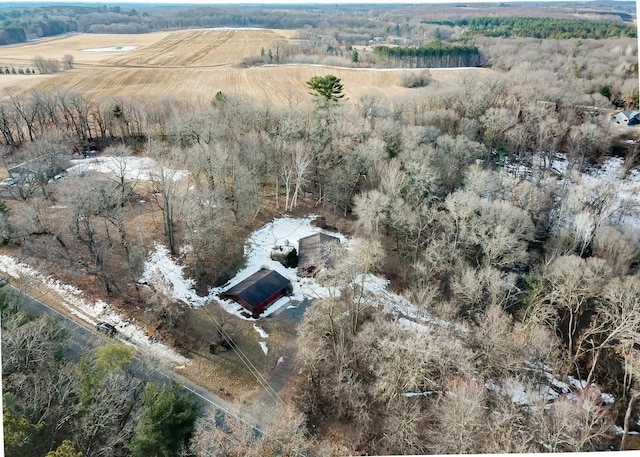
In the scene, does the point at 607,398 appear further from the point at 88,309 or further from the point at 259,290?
the point at 88,309

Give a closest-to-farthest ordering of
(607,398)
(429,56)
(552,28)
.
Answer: (607,398), (429,56), (552,28)

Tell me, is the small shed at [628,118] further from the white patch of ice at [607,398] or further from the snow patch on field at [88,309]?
the snow patch on field at [88,309]

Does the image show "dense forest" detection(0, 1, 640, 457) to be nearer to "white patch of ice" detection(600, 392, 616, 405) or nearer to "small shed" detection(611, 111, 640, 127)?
"white patch of ice" detection(600, 392, 616, 405)

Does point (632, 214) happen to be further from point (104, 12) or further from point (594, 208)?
point (104, 12)

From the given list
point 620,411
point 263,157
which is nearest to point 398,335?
point 620,411

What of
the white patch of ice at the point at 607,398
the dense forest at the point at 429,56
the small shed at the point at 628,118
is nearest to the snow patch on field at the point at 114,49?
the dense forest at the point at 429,56

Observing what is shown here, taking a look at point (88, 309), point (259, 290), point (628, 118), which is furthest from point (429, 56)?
point (88, 309)
